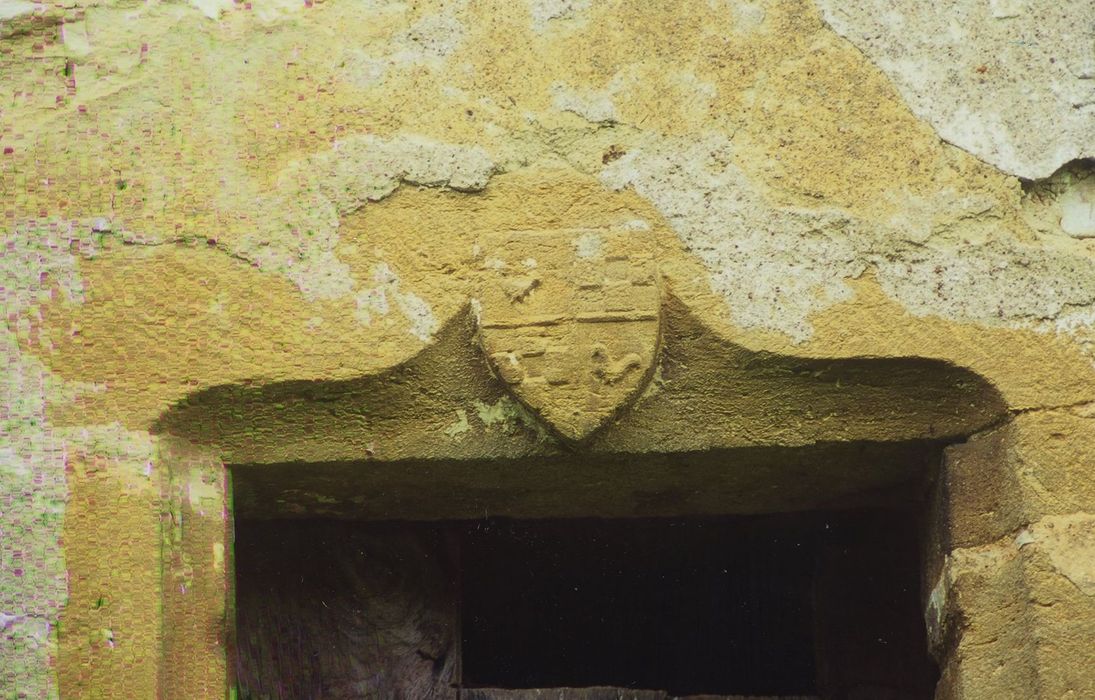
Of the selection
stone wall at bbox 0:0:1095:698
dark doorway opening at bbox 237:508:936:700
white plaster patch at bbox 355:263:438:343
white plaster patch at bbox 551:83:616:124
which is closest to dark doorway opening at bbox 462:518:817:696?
dark doorway opening at bbox 237:508:936:700

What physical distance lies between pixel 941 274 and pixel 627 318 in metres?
0.39

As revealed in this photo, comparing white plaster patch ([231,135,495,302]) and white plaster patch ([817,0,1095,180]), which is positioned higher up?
white plaster patch ([817,0,1095,180])

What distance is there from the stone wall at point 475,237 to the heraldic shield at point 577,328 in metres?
0.01

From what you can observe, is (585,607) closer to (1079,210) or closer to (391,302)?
(391,302)

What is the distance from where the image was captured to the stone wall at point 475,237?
174 cm

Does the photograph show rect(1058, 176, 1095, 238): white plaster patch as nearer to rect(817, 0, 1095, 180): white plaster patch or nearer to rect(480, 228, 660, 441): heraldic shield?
Result: rect(817, 0, 1095, 180): white plaster patch

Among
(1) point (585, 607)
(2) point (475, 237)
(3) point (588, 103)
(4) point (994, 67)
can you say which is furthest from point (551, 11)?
(1) point (585, 607)

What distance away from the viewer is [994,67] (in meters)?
1.81

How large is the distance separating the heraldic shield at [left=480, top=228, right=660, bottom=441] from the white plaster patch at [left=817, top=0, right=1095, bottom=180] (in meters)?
0.39

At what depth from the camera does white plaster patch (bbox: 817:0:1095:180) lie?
5.88ft

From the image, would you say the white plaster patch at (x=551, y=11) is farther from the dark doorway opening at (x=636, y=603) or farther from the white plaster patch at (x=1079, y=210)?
the dark doorway opening at (x=636, y=603)

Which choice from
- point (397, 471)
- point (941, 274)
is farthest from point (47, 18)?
point (941, 274)

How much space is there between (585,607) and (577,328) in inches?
26.8

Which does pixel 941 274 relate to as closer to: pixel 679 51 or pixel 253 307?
pixel 679 51
